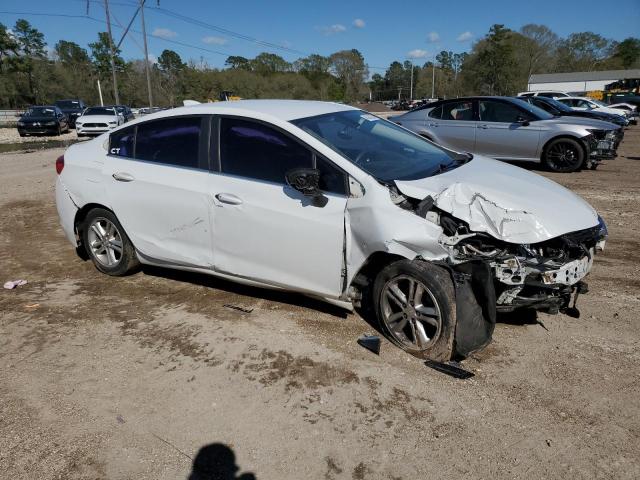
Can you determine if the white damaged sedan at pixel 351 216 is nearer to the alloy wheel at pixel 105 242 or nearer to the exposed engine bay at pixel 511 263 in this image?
the exposed engine bay at pixel 511 263

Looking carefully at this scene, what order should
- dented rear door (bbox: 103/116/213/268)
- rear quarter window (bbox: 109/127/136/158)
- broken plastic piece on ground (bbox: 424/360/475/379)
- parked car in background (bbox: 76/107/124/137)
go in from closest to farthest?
broken plastic piece on ground (bbox: 424/360/475/379)
dented rear door (bbox: 103/116/213/268)
rear quarter window (bbox: 109/127/136/158)
parked car in background (bbox: 76/107/124/137)

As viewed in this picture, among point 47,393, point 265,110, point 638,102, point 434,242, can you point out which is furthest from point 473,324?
point 638,102

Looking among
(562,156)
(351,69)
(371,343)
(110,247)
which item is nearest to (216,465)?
(371,343)

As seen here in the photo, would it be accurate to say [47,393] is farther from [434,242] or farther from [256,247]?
[434,242]

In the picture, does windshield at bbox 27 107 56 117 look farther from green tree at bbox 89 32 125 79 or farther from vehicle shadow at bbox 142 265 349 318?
green tree at bbox 89 32 125 79

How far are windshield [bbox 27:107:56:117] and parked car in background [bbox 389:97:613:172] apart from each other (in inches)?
846

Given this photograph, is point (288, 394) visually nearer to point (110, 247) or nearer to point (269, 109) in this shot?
point (269, 109)

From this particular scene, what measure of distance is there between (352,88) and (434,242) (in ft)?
358

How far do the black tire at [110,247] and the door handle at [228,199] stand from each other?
1.39m

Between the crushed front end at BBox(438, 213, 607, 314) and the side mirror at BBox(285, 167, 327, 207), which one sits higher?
the side mirror at BBox(285, 167, 327, 207)

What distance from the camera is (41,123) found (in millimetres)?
24188

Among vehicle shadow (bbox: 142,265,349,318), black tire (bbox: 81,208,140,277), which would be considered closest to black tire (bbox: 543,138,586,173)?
vehicle shadow (bbox: 142,265,349,318)

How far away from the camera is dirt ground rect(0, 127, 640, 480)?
2.53 meters

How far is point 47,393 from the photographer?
3154mm
